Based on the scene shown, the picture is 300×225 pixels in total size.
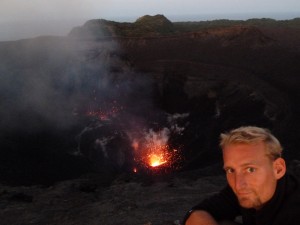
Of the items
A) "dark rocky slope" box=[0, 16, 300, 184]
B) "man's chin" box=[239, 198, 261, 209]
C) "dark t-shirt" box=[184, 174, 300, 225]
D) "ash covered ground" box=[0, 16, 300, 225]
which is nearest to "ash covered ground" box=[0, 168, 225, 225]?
"ash covered ground" box=[0, 16, 300, 225]

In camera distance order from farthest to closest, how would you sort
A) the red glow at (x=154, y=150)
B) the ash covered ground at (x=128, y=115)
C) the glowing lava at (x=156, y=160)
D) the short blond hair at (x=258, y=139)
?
the red glow at (x=154, y=150)
the glowing lava at (x=156, y=160)
the ash covered ground at (x=128, y=115)
the short blond hair at (x=258, y=139)

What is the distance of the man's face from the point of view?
294 centimetres

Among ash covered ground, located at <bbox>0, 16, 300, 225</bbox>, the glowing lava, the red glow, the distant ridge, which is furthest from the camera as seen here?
the distant ridge

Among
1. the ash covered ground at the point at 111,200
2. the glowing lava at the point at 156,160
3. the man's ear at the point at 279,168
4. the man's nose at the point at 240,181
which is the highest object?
the man's ear at the point at 279,168

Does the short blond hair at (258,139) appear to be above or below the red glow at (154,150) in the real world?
above

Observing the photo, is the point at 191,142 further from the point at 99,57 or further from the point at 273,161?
the point at 273,161

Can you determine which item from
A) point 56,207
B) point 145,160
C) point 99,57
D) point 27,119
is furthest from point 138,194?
point 99,57

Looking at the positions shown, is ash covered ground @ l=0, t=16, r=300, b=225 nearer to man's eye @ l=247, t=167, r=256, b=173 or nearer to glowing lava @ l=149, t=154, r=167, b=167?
glowing lava @ l=149, t=154, r=167, b=167

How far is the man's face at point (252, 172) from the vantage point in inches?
116

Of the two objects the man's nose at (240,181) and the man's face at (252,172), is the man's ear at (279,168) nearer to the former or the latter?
the man's face at (252,172)

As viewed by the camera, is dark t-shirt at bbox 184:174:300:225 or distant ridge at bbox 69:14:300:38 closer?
dark t-shirt at bbox 184:174:300:225

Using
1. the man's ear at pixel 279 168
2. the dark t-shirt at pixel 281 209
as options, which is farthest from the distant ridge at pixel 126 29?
the man's ear at pixel 279 168

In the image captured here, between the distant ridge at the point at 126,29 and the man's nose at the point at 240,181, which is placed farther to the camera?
the distant ridge at the point at 126,29

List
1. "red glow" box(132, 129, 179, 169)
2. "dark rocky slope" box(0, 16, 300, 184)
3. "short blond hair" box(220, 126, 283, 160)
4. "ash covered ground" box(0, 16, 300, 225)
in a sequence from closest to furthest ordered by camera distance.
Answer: "short blond hair" box(220, 126, 283, 160)
"ash covered ground" box(0, 16, 300, 225)
"dark rocky slope" box(0, 16, 300, 184)
"red glow" box(132, 129, 179, 169)
